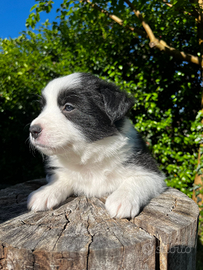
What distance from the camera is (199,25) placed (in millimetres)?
3658

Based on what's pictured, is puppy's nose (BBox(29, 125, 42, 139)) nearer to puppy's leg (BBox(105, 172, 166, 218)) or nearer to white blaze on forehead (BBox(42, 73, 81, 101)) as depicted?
white blaze on forehead (BBox(42, 73, 81, 101))

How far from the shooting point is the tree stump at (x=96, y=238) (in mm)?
1281

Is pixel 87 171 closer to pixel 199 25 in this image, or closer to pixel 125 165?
pixel 125 165

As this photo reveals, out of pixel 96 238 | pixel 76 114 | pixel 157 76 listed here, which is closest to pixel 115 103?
pixel 76 114

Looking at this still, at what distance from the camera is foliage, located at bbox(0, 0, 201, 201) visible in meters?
4.18

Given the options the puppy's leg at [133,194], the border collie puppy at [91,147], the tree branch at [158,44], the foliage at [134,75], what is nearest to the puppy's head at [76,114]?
the border collie puppy at [91,147]

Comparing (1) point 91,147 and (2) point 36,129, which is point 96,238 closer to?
(1) point 91,147

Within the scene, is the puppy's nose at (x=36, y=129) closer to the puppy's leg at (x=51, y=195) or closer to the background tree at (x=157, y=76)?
the puppy's leg at (x=51, y=195)

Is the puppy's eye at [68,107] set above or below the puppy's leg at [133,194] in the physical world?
above

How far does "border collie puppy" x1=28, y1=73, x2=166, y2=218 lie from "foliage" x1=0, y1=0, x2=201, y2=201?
215 centimetres

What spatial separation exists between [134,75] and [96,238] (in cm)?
386

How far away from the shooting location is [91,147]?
1938mm

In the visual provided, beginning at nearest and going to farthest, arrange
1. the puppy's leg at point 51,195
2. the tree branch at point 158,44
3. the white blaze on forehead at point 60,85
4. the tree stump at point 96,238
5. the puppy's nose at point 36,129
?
the tree stump at point 96,238 → the puppy's nose at point 36,129 → the puppy's leg at point 51,195 → the white blaze on forehead at point 60,85 → the tree branch at point 158,44

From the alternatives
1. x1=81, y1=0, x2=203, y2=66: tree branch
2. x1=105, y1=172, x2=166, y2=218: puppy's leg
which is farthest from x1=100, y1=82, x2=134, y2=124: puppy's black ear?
x1=81, y1=0, x2=203, y2=66: tree branch
